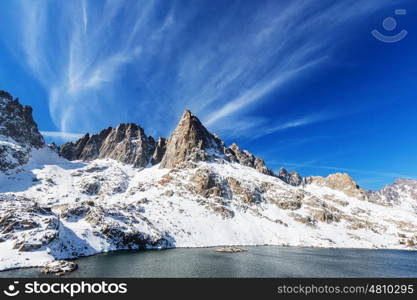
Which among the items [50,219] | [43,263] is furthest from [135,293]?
[50,219]

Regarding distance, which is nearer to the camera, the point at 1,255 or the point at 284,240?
the point at 1,255

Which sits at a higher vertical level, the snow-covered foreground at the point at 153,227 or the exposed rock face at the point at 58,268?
the snow-covered foreground at the point at 153,227

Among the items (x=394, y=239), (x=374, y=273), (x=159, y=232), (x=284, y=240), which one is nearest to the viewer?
(x=374, y=273)

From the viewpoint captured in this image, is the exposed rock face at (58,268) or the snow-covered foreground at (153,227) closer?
the exposed rock face at (58,268)

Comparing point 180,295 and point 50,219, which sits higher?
point 50,219

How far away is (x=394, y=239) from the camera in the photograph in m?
195

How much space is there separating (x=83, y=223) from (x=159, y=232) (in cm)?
3886

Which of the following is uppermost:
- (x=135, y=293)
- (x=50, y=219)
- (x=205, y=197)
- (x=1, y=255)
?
(x=205, y=197)

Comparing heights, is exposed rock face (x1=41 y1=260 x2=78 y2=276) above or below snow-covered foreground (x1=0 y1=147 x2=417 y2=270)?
below

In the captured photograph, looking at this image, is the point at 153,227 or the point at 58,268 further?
the point at 153,227

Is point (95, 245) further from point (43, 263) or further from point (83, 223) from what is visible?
point (43, 263)

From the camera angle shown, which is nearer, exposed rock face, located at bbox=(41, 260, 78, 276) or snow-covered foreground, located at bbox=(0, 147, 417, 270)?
exposed rock face, located at bbox=(41, 260, 78, 276)

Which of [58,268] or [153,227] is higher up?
[153,227]

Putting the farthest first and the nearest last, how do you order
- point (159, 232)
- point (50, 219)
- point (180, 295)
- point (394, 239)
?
point (394, 239) < point (159, 232) < point (50, 219) < point (180, 295)
